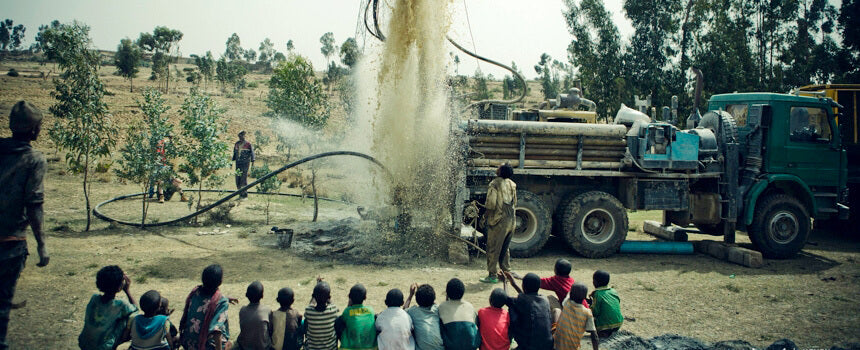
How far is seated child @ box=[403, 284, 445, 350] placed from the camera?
444 centimetres

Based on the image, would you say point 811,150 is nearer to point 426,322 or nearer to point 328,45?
point 426,322

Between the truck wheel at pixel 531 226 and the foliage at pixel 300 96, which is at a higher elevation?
the foliage at pixel 300 96

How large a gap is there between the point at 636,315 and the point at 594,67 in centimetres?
1892

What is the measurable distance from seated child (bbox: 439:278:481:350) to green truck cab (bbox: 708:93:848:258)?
7659mm

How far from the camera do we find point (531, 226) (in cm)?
941

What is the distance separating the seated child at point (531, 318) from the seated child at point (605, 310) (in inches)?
26.9

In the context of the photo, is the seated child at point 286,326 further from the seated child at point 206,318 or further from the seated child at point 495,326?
the seated child at point 495,326

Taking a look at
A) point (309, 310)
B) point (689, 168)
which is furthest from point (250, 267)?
point (689, 168)

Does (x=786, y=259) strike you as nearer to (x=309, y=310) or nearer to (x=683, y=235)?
(x=683, y=235)

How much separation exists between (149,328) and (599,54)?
902 inches

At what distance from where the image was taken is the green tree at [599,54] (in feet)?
76.2

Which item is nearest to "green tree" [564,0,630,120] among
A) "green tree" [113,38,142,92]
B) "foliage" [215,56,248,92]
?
Answer: "foliage" [215,56,248,92]

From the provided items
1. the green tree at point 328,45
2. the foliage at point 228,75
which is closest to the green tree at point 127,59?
the foliage at point 228,75

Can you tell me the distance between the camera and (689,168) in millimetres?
9758
